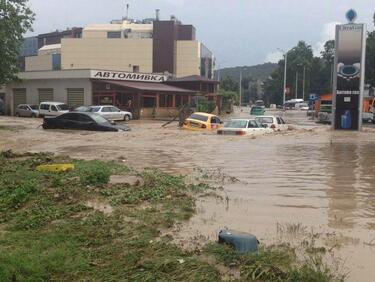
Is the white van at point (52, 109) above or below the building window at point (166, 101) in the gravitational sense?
below

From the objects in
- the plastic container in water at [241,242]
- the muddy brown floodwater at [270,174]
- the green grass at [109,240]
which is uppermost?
the plastic container in water at [241,242]

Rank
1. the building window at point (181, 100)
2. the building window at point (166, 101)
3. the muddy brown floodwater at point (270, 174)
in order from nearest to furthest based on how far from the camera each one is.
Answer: the muddy brown floodwater at point (270, 174) → the building window at point (166, 101) → the building window at point (181, 100)

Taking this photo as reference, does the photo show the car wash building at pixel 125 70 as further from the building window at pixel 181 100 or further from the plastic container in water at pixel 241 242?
the plastic container in water at pixel 241 242

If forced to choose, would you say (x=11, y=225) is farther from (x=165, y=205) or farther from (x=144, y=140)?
(x=144, y=140)

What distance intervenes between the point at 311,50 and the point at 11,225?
431 ft

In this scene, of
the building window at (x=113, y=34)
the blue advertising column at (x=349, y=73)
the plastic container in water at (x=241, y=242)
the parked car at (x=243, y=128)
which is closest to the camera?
the plastic container in water at (x=241, y=242)

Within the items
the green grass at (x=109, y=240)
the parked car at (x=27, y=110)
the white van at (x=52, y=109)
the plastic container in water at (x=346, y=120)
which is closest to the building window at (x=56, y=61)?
the parked car at (x=27, y=110)

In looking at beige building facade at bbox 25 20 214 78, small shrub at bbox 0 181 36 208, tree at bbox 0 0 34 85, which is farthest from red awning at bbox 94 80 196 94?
small shrub at bbox 0 181 36 208

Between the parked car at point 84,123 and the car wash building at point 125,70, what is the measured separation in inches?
333

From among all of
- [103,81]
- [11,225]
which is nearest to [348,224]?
[11,225]

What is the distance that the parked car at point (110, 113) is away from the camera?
43.1 meters

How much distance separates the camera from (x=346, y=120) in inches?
A: 1229

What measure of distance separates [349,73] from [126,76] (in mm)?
27741

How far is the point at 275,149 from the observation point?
2061 cm
